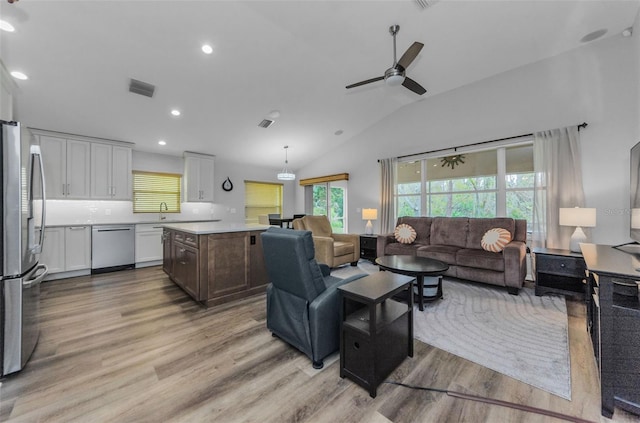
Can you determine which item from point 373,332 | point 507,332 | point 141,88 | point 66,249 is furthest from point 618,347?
point 66,249

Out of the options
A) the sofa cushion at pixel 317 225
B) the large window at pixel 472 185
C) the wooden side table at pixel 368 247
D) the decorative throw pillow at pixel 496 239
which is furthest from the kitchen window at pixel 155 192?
the decorative throw pillow at pixel 496 239

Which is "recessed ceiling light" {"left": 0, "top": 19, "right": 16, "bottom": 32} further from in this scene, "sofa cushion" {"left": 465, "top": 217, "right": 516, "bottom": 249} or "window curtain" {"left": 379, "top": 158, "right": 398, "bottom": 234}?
"sofa cushion" {"left": 465, "top": 217, "right": 516, "bottom": 249}

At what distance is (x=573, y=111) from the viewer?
3521mm

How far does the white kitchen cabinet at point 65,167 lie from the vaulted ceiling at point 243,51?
283mm

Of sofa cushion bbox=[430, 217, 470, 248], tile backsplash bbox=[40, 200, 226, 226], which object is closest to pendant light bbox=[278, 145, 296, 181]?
tile backsplash bbox=[40, 200, 226, 226]

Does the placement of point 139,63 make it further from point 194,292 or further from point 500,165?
point 500,165

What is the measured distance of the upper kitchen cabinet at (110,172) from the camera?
4598 mm

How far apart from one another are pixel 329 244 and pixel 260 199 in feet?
11.8

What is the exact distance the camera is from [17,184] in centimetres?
172

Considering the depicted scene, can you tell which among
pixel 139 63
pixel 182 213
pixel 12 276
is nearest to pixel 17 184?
pixel 12 276

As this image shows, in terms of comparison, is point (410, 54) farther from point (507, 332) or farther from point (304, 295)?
point (507, 332)

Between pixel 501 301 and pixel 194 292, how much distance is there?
371 cm

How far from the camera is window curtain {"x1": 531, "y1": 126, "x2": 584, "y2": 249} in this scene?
3474mm

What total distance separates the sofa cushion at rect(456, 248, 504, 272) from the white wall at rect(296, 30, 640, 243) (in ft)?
4.44
